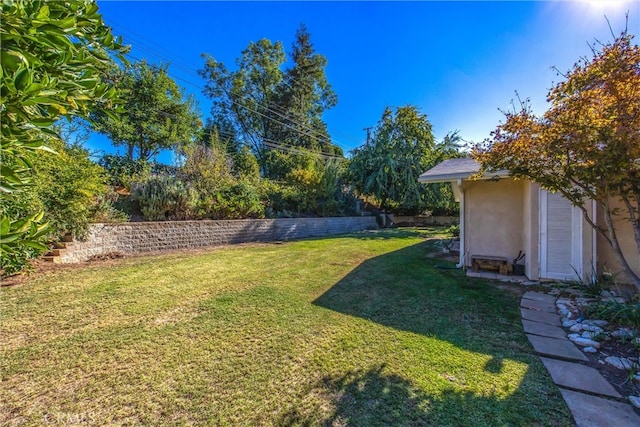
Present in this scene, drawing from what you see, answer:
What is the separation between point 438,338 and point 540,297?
3015 millimetres

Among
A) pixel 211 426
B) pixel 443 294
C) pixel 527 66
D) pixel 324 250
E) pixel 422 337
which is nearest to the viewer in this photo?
pixel 211 426

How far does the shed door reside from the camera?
559cm

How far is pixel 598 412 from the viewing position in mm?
2184

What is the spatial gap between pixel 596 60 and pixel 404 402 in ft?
13.5

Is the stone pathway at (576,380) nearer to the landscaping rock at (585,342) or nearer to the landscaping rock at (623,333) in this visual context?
the landscaping rock at (585,342)

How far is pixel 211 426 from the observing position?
2.00m

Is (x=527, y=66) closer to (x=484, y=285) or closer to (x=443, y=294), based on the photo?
(x=484, y=285)

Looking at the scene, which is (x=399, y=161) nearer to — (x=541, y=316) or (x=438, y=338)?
(x=541, y=316)

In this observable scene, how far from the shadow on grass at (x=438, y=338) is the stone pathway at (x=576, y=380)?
0.11 meters

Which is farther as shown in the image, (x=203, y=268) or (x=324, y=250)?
(x=324, y=250)

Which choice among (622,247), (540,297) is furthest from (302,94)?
(540,297)

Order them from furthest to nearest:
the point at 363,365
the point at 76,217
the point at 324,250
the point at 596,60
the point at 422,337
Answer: the point at 324,250 → the point at 76,217 → the point at 422,337 → the point at 596,60 → the point at 363,365

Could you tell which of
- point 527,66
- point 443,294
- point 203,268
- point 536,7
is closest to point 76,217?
point 203,268

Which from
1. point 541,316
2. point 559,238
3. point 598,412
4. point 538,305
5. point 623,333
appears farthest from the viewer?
point 559,238
